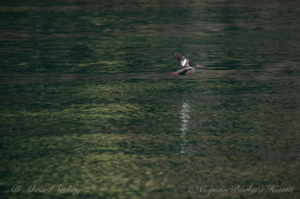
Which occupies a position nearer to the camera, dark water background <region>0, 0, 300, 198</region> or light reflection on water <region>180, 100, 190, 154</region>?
dark water background <region>0, 0, 300, 198</region>

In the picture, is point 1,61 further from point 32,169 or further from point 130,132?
point 32,169

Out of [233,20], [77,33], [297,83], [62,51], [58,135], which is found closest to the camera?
[58,135]

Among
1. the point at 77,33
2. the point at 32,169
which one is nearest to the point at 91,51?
the point at 77,33

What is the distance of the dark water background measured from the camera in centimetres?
1016

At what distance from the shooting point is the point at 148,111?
47.4 feet

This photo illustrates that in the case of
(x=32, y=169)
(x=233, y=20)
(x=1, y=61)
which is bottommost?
(x=233, y=20)

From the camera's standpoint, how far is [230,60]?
68.6 ft

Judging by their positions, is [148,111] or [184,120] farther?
[148,111]

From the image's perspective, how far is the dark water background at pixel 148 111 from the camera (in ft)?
33.3

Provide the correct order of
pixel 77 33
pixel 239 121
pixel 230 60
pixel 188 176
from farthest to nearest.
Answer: pixel 77 33, pixel 230 60, pixel 239 121, pixel 188 176

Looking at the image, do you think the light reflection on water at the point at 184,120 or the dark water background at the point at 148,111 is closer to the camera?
the dark water background at the point at 148,111

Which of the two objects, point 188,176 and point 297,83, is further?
point 297,83

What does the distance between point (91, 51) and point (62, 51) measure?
1.09 metres

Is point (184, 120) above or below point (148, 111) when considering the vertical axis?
above
